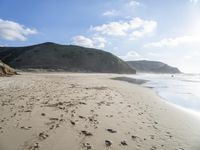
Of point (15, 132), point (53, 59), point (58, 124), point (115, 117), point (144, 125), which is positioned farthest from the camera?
point (53, 59)

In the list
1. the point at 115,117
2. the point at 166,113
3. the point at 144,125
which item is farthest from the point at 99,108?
the point at 166,113

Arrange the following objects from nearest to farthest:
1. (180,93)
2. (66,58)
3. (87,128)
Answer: (87,128)
(180,93)
(66,58)

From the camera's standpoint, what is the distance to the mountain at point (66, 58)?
277 ft

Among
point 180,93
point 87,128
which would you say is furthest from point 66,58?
point 87,128

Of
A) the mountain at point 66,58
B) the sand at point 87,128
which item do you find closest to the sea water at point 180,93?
the sand at point 87,128

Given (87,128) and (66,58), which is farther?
(66,58)

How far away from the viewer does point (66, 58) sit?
302 ft

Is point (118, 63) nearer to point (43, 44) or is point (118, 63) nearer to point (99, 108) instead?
point (43, 44)

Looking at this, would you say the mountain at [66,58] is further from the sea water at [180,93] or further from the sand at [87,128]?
the sand at [87,128]

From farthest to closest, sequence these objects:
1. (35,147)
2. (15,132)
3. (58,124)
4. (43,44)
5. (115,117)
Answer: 1. (43,44)
2. (115,117)
3. (58,124)
4. (15,132)
5. (35,147)

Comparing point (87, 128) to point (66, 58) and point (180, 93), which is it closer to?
point (180, 93)

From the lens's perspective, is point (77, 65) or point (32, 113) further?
point (77, 65)

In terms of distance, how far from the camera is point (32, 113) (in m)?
7.32

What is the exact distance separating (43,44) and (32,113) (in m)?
98.8
